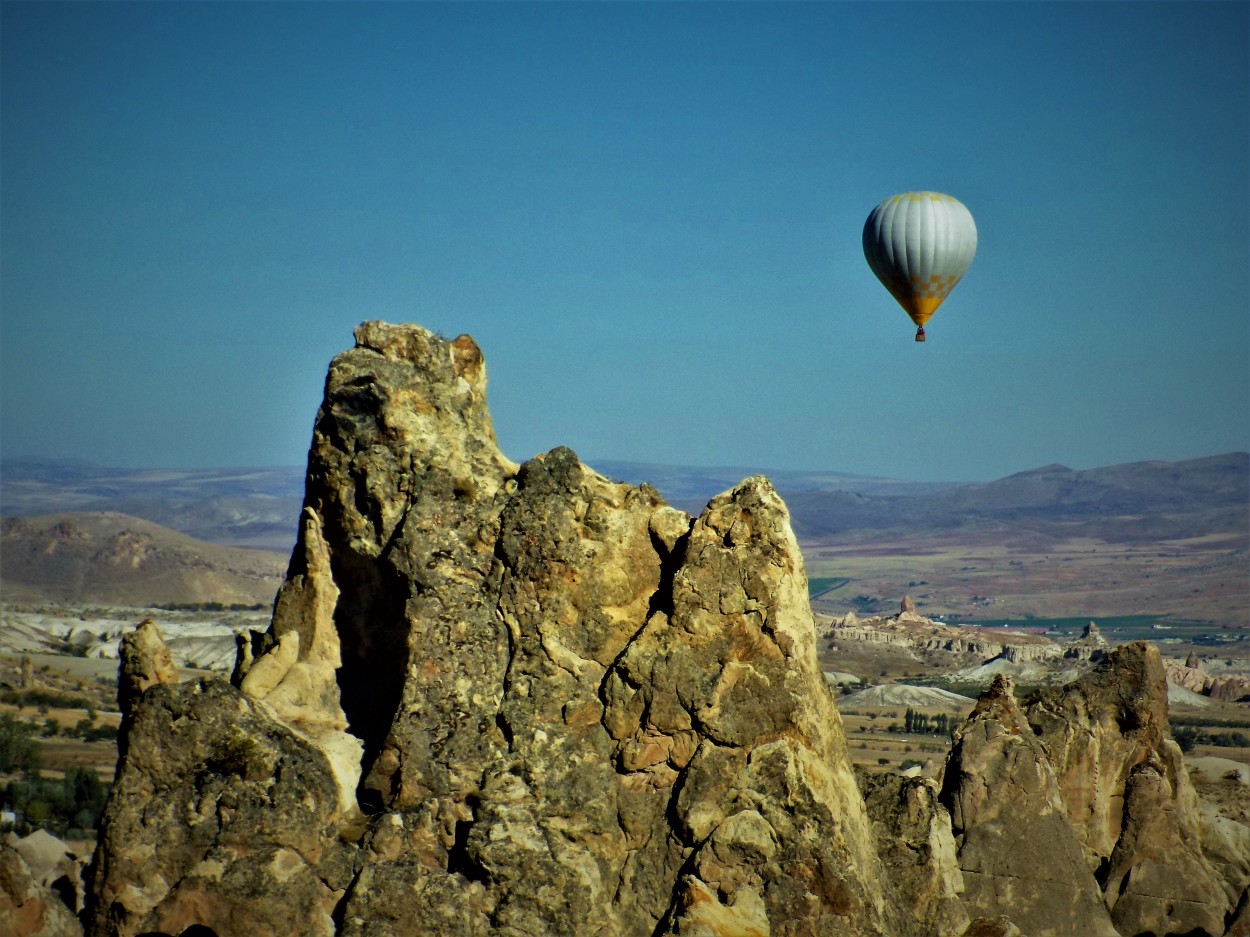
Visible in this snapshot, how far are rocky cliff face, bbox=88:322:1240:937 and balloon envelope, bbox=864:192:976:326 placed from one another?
25.8m

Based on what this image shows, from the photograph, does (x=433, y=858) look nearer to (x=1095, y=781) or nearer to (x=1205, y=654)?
(x=1095, y=781)

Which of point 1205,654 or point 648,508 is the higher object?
point 648,508

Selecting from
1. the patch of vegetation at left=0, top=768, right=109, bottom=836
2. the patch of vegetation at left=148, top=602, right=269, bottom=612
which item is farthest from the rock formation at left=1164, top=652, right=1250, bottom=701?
the patch of vegetation at left=148, top=602, right=269, bottom=612

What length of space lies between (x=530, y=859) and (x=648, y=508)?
5.21 m

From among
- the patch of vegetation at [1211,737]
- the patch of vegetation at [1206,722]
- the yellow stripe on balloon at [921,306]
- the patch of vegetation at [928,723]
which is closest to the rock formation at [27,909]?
the yellow stripe on balloon at [921,306]

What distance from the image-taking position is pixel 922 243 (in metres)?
47.8

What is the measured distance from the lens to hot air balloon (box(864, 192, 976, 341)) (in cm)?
4775

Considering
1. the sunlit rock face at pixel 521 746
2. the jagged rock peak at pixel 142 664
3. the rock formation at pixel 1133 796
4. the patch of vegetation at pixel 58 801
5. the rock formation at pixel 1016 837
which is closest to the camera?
the sunlit rock face at pixel 521 746

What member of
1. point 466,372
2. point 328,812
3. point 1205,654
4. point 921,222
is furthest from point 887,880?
point 1205,654

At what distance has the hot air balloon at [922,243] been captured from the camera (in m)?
47.8

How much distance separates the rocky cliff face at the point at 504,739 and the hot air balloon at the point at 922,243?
84.5ft

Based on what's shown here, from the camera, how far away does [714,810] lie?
21.6 m

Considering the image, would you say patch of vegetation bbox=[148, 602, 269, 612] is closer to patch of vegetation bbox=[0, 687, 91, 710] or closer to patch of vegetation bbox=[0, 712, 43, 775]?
patch of vegetation bbox=[0, 687, 91, 710]

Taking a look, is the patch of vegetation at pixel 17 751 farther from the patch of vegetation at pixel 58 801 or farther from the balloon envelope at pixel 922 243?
the balloon envelope at pixel 922 243
